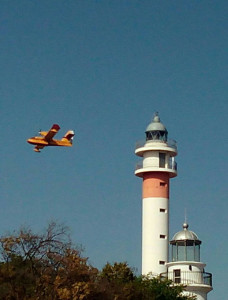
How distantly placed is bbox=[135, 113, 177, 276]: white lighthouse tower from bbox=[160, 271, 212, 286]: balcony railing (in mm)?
1817


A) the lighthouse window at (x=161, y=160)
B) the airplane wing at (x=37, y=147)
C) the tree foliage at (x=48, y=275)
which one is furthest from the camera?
the lighthouse window at (x=161, y=160)

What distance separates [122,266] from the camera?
57.8 metres

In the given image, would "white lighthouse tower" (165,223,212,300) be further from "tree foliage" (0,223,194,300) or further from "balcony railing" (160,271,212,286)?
"tree foliage" (0,223,194,300)

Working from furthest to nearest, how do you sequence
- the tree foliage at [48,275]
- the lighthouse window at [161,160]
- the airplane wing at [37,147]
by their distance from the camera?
the lighthouse window at [161,160] < the airplane wing at [37,147] < the tree foliage at [48,275]

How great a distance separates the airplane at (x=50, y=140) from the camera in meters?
65.4

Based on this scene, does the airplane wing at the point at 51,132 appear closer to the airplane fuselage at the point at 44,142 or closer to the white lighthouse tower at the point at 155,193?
the airplane fuselage at the point at 44,142

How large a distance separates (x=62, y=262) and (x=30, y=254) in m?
1.86

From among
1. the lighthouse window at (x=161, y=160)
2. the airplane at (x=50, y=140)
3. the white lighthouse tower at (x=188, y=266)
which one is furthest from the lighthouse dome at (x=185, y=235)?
the airplane at (x=50, y=140)

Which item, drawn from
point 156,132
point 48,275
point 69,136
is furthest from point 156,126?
point 48,275

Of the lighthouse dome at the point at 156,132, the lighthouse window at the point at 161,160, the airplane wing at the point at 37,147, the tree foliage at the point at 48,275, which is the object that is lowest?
the tree foliage at the point at 48,275

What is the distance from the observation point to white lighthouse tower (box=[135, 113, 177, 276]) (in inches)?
2761

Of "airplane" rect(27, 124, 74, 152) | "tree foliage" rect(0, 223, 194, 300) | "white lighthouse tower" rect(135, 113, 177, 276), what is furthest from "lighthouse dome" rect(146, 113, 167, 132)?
"tree foliage" rect(0, 223, 194, 300)

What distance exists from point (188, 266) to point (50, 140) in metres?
14.9

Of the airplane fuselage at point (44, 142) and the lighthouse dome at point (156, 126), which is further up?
the lighthouse dome at point (156, 126)
